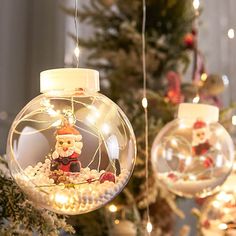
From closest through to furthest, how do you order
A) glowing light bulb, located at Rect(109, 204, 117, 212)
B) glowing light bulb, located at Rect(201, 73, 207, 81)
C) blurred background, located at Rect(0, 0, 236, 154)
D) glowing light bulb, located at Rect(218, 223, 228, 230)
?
glowing light bulb, located at Rect(218, 223, 228, 230) < glowing light bulb, located at Rect(109, 204, 117, 212) < glowing light bulb, located at Rect(201, 73, 207, 81) < blurred background, located at Rect(0, 0, 236, 154)

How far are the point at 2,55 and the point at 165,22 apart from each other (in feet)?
1.73

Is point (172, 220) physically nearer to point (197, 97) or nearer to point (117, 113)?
point (197, 97)

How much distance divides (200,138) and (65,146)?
0.40 metres

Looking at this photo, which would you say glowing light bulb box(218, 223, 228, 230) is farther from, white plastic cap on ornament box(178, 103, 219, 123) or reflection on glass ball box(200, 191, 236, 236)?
Answer: white plastic cap on ornament box(178, 103, 219, 123)

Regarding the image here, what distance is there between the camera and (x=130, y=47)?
63.8 inches

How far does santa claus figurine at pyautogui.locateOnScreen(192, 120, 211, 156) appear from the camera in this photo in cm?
103

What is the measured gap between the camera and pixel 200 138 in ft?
3.39

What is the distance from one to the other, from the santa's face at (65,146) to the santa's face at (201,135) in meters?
0.39

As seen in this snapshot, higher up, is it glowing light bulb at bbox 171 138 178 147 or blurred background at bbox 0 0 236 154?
blurred background at bbox 0 0 236 154

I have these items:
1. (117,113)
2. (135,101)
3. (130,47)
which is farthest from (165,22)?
(117,113)

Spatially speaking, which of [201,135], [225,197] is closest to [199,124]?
[201,135]

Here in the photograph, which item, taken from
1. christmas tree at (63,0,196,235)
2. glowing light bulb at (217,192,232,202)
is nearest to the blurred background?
christmas tree at (63,0,196,235)

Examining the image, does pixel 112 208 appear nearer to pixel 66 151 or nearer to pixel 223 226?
pixel 223 226

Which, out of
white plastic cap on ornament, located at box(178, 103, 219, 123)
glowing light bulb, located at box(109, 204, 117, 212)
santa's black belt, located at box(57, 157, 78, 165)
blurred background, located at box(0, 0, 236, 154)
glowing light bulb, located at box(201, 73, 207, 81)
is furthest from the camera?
blurred background, located at box(0, 0, 236, 154)
